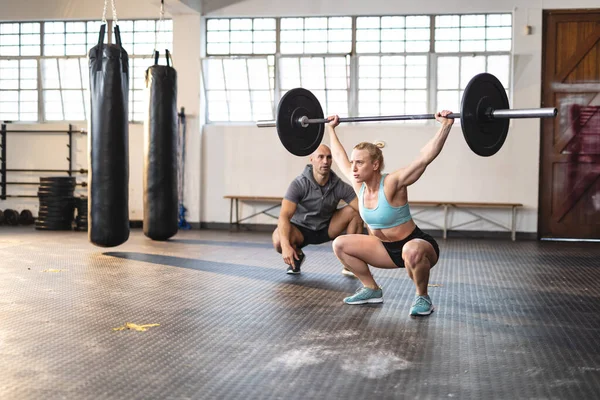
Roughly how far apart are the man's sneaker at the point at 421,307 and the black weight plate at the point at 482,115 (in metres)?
0.81

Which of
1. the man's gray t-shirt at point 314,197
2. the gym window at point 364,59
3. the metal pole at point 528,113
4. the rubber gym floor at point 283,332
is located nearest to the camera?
the rubber gym floor at point 283,332

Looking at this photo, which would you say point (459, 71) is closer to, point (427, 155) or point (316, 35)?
point (316, 35)

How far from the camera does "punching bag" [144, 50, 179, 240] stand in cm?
701

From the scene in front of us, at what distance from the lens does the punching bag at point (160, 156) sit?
7.01 metres

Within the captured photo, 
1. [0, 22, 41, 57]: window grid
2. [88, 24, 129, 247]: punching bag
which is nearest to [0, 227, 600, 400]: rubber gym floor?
[88, 24, 129, 247]: punching bag

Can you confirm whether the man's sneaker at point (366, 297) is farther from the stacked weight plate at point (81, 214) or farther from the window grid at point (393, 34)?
the stacked weight plate at point (81, 214)

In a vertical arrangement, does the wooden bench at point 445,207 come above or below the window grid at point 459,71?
below

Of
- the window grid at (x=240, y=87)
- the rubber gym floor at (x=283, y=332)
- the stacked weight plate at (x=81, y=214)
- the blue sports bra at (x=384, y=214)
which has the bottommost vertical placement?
the rubber gym floor at (x=283, y=332)

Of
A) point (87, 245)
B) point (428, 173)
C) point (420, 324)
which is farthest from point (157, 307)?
point (428, 173)

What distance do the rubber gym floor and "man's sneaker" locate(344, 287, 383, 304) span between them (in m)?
0.09

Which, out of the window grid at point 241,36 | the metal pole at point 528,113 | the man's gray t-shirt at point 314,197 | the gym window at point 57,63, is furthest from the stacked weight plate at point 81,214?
the metal pole at point 528,113

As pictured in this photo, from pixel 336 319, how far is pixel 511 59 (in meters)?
5.89

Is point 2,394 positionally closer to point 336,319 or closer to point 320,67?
point 336,319

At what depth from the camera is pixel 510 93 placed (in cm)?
838
